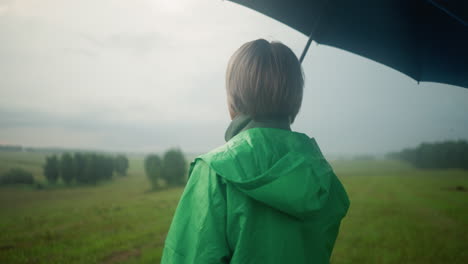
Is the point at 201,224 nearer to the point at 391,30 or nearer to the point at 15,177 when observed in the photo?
the point at 391,30

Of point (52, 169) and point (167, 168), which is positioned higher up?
point (52, 169)

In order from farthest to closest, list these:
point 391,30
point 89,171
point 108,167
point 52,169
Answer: point 108,167, point 89,171, point 52,169, point 391,30

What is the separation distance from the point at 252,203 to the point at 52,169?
2718 cm

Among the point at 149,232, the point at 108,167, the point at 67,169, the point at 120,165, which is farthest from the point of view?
the point at 120,165

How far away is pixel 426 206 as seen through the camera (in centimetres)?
1459

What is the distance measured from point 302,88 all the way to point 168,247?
1.06m

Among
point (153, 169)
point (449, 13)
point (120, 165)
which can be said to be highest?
point (449, 13)

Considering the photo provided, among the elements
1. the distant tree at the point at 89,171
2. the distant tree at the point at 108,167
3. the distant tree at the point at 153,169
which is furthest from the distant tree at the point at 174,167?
the distant tree at the point at 89,171

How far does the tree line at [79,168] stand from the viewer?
22.0 meters

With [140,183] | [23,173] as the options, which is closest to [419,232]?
[23,173]

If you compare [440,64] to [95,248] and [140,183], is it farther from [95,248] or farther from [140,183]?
[140,183]

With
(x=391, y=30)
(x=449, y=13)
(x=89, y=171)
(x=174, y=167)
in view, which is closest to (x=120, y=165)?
(x=174, y=167)

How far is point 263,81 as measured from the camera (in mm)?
1165

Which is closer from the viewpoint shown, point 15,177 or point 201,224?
point 201,224
